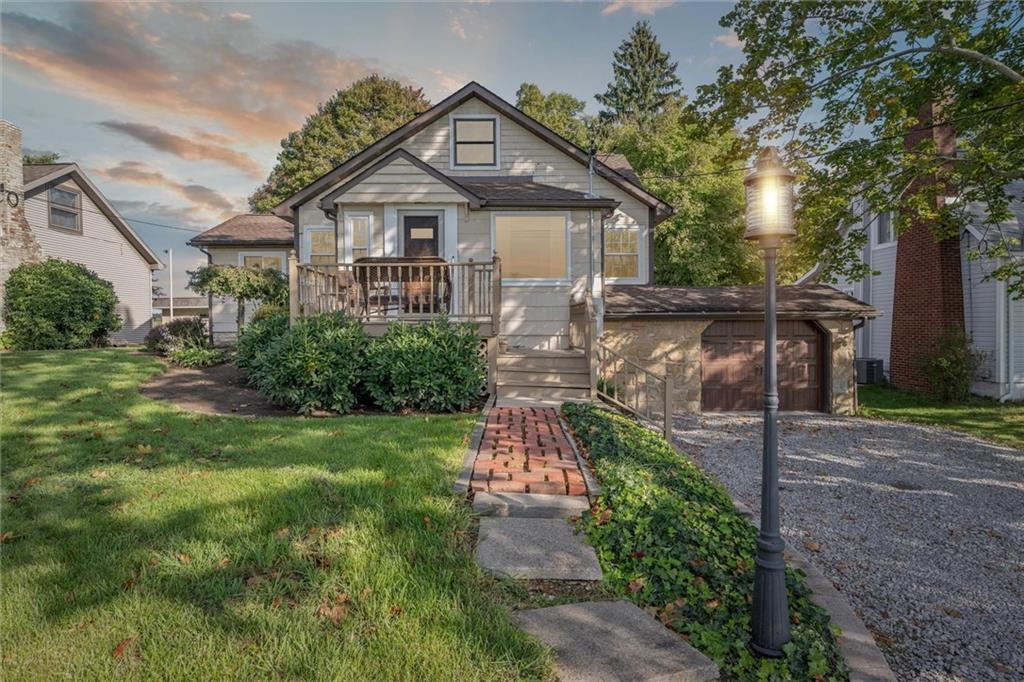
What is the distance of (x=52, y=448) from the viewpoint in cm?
495

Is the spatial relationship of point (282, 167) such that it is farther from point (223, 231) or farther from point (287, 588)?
point (287, 588)

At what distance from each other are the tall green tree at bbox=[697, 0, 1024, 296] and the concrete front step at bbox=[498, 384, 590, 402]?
22.0ft

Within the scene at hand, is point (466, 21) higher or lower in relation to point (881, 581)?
higher

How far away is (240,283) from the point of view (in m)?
12.4

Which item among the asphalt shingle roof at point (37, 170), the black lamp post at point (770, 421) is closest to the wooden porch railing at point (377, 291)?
the black lamp post at point (770, 421)

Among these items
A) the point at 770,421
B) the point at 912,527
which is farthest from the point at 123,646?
the point at 912,527

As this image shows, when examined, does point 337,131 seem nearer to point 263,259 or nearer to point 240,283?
point 263,259

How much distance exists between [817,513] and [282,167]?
32.9m

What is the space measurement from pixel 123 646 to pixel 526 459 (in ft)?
10.8

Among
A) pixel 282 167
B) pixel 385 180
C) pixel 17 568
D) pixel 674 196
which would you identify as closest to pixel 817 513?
pixel 17 568

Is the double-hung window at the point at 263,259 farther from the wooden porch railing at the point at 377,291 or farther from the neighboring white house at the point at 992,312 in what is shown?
the neighboring white house at the point at 992,312

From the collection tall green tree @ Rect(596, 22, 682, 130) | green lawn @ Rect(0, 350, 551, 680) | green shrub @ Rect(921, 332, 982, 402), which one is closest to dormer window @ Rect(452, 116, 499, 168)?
green lawn @ Rect(0, 350, 551, 680)

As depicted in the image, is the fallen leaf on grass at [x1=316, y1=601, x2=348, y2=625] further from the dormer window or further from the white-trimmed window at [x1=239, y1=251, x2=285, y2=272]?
the white-trimmed window at [x1=239, y1=251, x2=285, y2=272]

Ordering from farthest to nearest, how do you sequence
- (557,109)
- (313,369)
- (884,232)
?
(557,109) < (884,232) < (313,369)
